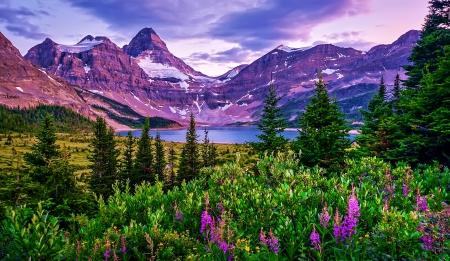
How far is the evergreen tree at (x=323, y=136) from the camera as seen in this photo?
845 inches

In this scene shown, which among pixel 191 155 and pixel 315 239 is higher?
pixel 315 239

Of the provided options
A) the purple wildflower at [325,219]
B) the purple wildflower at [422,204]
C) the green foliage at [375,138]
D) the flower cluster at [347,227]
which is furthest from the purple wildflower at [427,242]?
the green foliage at [375,138]

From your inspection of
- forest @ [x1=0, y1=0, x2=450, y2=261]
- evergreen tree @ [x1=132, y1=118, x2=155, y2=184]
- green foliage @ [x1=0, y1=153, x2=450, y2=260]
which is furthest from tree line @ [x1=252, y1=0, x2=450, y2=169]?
evergreen tree @ [x1=132, y1=118, x2=155, y2=184]

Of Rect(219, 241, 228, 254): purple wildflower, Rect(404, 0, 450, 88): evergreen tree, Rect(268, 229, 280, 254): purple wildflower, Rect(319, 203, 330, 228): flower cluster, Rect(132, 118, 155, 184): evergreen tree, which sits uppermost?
Rect(404, 0, 450, 88): evergreen tree

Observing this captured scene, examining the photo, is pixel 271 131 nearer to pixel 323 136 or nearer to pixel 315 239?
pixel 323 136

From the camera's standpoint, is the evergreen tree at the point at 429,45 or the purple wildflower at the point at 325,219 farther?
the evergreen tree at the point at 429,45

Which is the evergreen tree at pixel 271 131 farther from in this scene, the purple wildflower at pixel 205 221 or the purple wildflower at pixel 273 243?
the purple wildflower at pixel 273 243

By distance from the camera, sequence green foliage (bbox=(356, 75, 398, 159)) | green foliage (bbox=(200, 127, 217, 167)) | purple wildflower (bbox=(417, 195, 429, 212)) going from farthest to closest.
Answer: green foliage (bbox=(200, 127, 217, 167)), green foliage (bbox=(356, 75, 398, 159)), purple wildflower (bbox=(417, 195, 429, 212))

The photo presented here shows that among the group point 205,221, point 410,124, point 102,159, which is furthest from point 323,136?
point 102,159

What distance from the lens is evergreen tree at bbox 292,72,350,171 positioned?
21.5m

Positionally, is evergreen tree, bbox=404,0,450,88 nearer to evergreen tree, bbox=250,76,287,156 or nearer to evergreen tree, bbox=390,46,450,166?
evergreen tree, bbox=390,46,450,166

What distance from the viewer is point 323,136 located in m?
21.7

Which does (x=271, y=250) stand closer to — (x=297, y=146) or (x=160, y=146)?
(x=297, y=146)

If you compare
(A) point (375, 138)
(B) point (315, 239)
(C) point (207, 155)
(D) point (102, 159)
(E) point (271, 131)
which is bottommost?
(C) point (207, 155)
